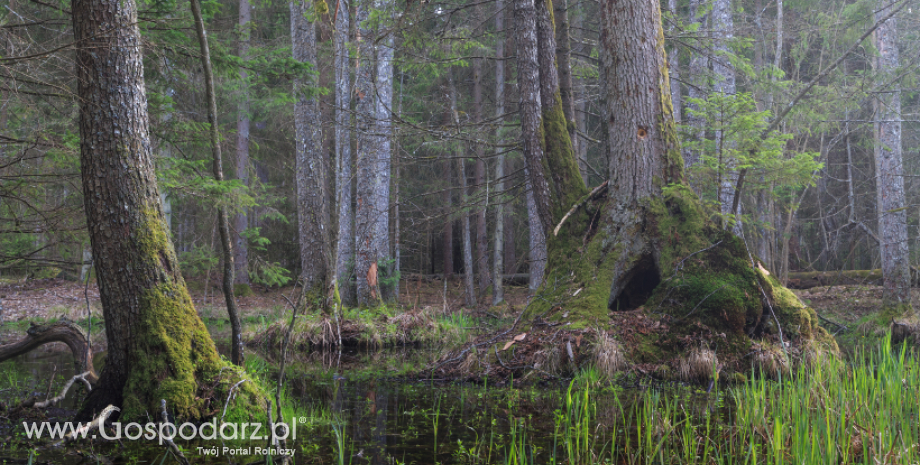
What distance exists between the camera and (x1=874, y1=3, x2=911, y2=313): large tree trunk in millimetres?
10539

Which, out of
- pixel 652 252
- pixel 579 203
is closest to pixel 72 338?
pixel 579 203

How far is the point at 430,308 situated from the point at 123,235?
755cm

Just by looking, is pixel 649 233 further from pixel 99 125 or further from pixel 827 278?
pixel 827 278

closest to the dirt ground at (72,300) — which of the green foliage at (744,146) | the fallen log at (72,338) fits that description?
the green foliage at (744,146)

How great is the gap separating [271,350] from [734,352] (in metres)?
6.90

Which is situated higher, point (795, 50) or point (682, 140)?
point (795, 50)

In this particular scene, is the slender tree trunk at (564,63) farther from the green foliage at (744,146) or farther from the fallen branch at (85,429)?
the fallen branch at (85,429)

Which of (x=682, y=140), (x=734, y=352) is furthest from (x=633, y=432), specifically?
(x=682, y=140)

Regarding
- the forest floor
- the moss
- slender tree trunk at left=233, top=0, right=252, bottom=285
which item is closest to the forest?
the moss

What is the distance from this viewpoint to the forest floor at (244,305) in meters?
10.3

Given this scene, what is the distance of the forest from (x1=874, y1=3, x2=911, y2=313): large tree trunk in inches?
2.0

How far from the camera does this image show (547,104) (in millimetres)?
8445

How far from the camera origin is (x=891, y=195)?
436 inches

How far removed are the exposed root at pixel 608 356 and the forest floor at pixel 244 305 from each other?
423 centimetres
